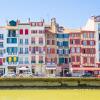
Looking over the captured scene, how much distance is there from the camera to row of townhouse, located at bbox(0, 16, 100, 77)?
77.0m

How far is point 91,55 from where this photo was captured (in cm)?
7788

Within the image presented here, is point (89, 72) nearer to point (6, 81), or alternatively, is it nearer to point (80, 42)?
point (80, 42)

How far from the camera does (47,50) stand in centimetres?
7750

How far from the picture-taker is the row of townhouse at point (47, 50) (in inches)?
3031

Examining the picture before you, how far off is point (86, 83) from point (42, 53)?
2641cm

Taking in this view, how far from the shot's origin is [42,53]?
77.1 meters

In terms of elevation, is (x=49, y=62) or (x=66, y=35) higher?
(x=66, y=35)

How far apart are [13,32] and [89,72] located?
49.1ft

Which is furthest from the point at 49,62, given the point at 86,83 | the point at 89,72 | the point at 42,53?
the point at 86,83
